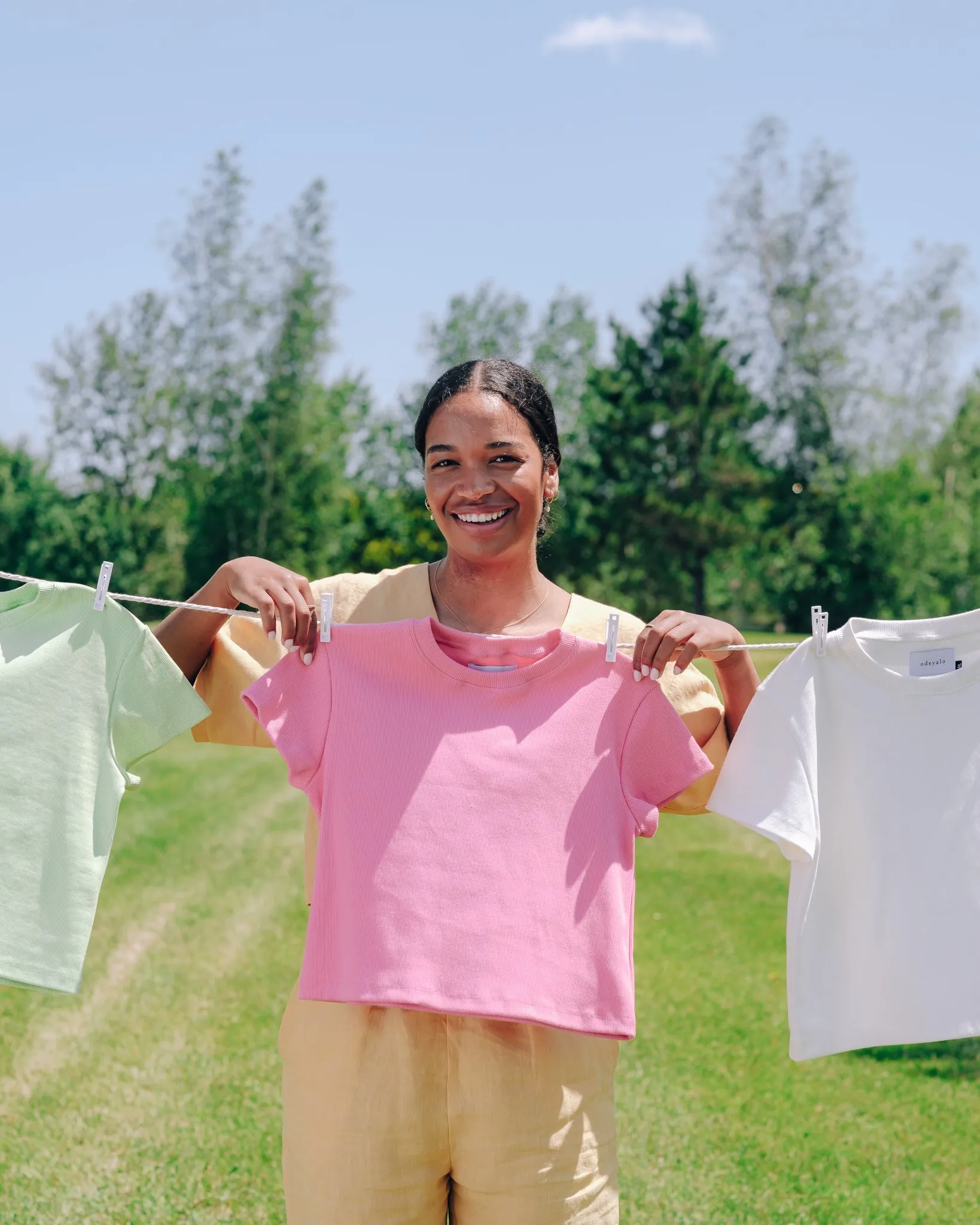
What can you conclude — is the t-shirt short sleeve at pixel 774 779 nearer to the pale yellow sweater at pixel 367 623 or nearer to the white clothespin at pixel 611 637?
the pale yellow sweater at pixel 367 623

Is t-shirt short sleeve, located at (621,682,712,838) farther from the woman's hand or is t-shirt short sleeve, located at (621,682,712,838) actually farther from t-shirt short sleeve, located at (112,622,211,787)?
t-shirt short sleeve, located at (112,622,211,787)

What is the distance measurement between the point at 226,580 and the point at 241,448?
27.9 m

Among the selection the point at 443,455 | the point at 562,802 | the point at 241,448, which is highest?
the point at 241,448

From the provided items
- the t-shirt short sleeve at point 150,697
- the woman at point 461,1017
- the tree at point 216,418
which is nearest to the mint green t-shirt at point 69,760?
the t-shirt short sleeve at point 150,697

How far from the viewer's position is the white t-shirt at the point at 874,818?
240cm

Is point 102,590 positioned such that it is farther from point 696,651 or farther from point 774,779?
point 774,779

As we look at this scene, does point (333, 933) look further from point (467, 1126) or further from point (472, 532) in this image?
point (472, 532)

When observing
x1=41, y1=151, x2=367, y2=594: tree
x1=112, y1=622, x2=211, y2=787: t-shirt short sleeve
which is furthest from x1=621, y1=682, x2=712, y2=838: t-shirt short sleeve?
x1=41, y1=151, x2=367, y2=594: tree

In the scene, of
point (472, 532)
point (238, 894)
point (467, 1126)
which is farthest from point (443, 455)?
point (238, 894)

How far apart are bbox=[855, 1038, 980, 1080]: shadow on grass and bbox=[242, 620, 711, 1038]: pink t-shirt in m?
3.60

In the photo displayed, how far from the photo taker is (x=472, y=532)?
92.7 inches

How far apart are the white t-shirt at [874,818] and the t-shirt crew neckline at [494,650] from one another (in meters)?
0.42

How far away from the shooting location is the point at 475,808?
2227 mm

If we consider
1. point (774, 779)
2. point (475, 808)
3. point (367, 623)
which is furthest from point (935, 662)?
point (367, 623)
